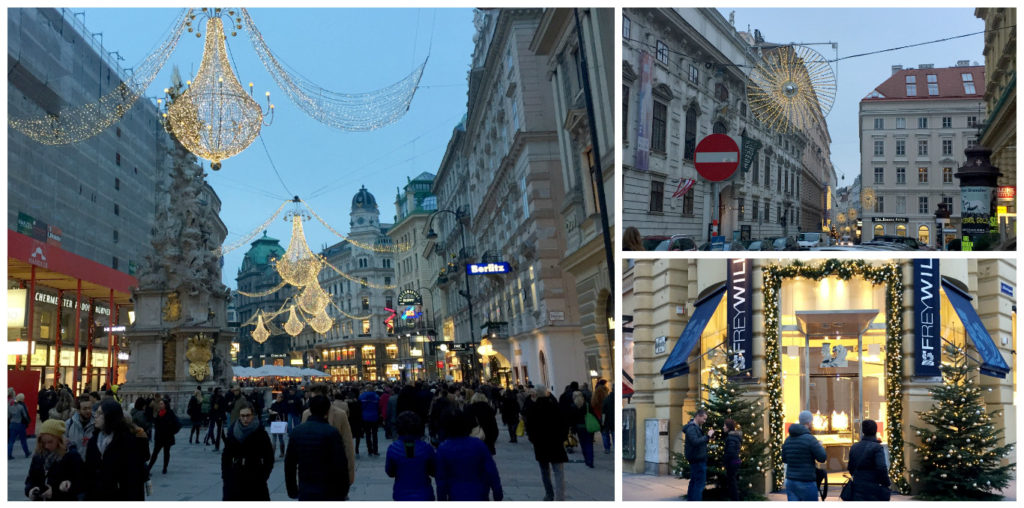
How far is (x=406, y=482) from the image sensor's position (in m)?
8.78

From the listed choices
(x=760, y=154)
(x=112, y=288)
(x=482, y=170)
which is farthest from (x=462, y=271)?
(x=760, y=154)

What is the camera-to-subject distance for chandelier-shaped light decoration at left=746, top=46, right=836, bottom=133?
1348 centimetres

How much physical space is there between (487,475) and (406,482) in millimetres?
683

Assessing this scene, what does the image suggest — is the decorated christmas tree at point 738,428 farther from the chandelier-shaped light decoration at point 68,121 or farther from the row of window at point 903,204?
the chandelier-shaped light decoration at point 68,121

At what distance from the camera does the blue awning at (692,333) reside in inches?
439

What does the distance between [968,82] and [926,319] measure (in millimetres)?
9836

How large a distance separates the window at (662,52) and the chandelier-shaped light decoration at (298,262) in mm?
32074

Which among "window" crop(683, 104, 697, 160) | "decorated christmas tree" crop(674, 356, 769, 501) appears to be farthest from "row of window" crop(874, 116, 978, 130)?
"decorated christmas tree" crop(674, 356, 769, 501)

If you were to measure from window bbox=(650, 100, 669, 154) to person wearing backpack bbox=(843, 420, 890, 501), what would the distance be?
5.31 meters

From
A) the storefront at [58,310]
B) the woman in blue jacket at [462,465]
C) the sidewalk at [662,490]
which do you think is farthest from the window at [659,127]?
the storefront at [58,310]

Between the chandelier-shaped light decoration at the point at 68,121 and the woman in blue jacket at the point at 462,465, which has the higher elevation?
the chandelier-shaped light decoration at the point at 68,121

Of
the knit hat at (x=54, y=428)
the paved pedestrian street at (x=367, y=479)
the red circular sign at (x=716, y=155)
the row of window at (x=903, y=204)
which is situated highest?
the row of window at (x=903, y=204)

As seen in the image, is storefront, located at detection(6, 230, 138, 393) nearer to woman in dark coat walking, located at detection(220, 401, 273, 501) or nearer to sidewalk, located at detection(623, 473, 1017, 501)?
woman in dark coat walking, located at detection(220, 401, 273, 501)

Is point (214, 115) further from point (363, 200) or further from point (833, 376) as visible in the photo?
point (363, 200)
